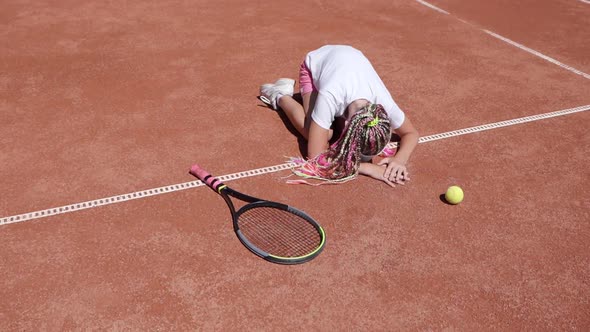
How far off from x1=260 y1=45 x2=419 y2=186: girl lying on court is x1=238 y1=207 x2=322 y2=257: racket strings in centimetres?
71

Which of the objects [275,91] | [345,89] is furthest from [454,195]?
[275,91]

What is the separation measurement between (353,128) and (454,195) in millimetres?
937

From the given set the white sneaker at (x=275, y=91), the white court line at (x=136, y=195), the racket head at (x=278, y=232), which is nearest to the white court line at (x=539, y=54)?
the white court line at (x=136, y=195)

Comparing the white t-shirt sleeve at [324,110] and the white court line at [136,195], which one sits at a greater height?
the white t-shirt sleeve at [324,110]

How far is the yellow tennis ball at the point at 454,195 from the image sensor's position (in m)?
3.94

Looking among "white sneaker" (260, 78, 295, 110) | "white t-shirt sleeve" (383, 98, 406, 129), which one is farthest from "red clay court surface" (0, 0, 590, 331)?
"white t-shirt sleeve" (383, 98, 406, 129)

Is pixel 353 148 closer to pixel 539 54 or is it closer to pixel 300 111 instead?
pixel 300 111

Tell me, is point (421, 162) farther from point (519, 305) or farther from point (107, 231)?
point (107, 231)

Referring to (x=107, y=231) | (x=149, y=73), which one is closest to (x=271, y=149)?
(x=107, y=231)

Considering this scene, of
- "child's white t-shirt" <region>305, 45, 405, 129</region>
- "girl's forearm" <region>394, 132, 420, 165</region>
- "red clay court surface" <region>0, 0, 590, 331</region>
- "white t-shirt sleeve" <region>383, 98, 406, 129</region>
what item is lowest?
"red clay court surface" <region>0, 0, 590, 331</region>

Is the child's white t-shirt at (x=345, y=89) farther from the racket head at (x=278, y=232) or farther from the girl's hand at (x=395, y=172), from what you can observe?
the racket head at (x=278, y=232)

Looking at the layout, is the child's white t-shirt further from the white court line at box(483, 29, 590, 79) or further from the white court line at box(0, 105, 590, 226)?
the white court line at box(483, 29, 590, 79)

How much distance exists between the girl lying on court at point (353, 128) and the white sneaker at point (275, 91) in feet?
2.40

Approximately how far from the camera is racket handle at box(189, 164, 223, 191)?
3901mm
